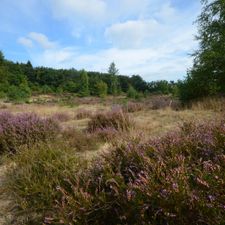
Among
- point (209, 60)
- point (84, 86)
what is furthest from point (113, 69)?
point (209, 60)

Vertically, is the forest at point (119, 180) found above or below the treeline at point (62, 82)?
above

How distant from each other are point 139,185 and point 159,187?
17 cm

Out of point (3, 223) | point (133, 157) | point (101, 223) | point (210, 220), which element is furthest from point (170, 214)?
point (3, 223)

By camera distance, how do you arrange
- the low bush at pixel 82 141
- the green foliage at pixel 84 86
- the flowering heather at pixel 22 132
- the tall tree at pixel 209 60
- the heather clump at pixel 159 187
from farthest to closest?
1. the green foliage at pixel 84 86
2. the tall tree at pixel 209 60
3. the flowering heather at pixel 22 132
4. the low bush at pixel 82 141
5. the heather clump at pixel 159 187

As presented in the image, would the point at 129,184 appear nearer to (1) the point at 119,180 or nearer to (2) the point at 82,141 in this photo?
(1) the point at 119,180

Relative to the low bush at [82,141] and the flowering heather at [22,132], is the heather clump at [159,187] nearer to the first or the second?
the low bush at [82,141]

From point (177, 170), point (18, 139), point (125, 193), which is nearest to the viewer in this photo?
point (177, 170)

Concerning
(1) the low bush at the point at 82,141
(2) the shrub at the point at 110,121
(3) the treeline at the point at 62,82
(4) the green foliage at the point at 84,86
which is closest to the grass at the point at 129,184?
(1) the low bush at the point at 82,141

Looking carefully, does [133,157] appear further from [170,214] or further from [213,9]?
[213,9]

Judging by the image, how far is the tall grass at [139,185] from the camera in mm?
1976

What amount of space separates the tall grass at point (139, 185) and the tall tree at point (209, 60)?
13008mm

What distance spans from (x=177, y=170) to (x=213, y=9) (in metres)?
16.5

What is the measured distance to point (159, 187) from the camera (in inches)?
84.7

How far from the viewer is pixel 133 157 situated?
→ 9.58 ft
